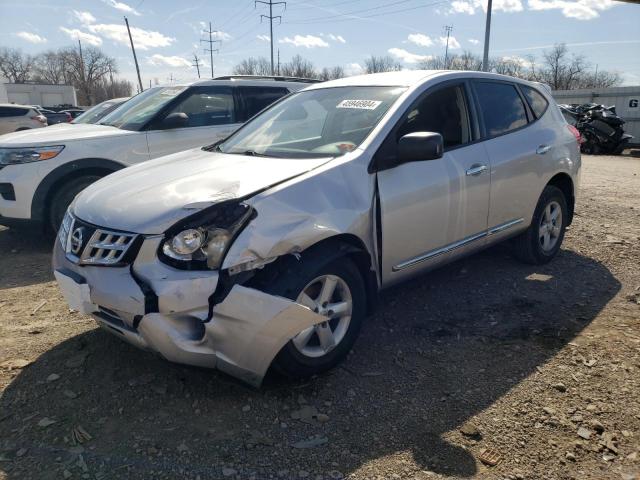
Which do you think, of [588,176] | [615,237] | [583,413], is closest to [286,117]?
[583,413]

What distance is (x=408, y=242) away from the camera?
11.1ft

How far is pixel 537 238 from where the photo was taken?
4.77 meters

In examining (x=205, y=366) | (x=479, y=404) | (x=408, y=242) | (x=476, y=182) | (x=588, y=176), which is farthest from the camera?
(x=588, y=176)

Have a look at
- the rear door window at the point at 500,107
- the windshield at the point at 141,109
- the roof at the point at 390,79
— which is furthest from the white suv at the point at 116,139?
the rear door window at the point at 500,107

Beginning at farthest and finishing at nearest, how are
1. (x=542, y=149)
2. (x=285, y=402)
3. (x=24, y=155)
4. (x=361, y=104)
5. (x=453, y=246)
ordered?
1. (x=24, y=155)
2. (x=542, y=149)
3. (x=453, y=246)
4. (x=361, y=104)
5. (x=285, y=402)

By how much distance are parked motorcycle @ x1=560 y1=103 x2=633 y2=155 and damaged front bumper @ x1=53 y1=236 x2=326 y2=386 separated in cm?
1790

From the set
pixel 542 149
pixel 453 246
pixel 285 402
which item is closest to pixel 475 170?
pixel 453 246

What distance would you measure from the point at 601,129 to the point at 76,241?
63.3 feet

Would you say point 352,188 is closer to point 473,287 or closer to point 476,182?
point 476,182

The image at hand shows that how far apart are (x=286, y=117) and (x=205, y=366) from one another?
2.23 metres

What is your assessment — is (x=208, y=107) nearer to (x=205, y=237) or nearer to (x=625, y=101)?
(x=205, y=237)

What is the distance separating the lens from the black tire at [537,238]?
15.4ft

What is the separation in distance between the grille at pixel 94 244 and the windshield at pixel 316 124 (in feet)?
3.95

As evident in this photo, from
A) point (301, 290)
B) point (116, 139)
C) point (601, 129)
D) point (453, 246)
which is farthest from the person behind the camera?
point (601, 129)
